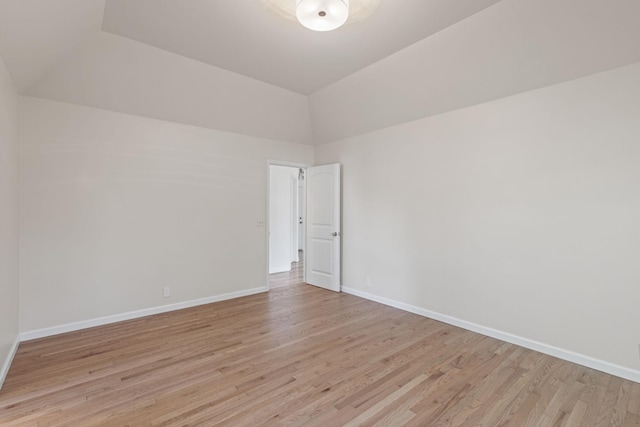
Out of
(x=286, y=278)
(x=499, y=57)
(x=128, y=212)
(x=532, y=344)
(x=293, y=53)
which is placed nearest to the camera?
(x=499, y=57)

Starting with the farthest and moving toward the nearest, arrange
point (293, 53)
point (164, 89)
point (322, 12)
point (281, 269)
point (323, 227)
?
point (281, 269), point (323, 227), point (164, 89), point (293, 53), point (322, 12)

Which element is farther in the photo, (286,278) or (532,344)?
(286,278)

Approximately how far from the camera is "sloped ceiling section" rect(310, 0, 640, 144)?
2293 mm

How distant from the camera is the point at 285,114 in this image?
15.0ft

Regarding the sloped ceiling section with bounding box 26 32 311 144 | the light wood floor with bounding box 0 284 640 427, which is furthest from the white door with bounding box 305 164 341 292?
the light wood floor with bounding box 0 284 640 427

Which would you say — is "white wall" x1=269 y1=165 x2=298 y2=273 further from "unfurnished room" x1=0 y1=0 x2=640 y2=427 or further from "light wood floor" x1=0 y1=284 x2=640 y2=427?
"light wood floor" x1=0 y1=284 x2=640 y2=427

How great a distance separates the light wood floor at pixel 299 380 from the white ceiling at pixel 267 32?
3.04m

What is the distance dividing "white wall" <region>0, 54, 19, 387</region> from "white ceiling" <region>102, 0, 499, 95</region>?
43.3 inches

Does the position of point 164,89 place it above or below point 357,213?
above

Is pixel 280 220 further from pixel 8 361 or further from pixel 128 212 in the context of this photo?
pixel 8 361

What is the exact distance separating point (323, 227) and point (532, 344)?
3.17m

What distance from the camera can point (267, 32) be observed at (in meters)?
2.80

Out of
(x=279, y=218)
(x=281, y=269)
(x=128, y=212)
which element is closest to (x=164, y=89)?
(x=128, y=212)

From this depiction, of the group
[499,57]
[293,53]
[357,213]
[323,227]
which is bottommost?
[323,227]
